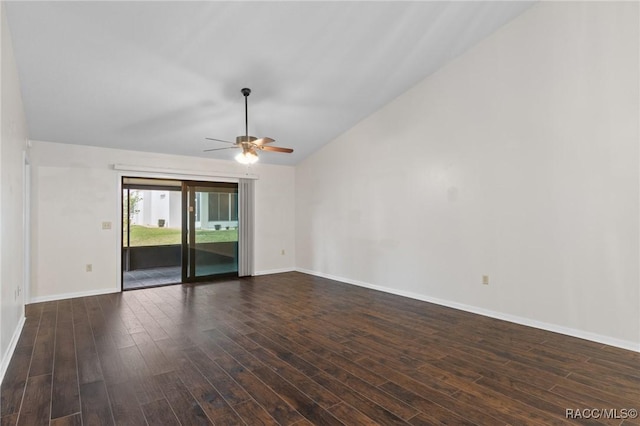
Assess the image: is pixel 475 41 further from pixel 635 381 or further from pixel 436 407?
pixel 436 407

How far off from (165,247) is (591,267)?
27.9 ft

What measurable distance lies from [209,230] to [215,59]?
378 centimetres

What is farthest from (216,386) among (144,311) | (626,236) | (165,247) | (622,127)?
(165,247)

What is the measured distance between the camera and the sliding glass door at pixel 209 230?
634cm

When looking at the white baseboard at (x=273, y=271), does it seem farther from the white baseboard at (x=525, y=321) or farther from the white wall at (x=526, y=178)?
the white wall at (x=526, y=178)

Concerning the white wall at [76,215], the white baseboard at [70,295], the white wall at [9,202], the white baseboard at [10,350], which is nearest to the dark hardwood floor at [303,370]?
the white baseboard at [10,350]

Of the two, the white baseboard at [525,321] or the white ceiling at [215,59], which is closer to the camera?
the white ceiling at [215,59]

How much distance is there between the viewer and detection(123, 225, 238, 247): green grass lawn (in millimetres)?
6738

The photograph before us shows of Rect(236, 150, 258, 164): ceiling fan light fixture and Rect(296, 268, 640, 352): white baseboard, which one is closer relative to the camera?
Rect(296, 268, 640, 352): white baseboard

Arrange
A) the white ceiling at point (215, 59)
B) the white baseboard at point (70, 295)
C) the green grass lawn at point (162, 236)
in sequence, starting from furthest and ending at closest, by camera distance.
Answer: the green grass lawn at point (162, 236) < the white baseboard at point (70, 295) < the white ceiling at point (215, 59)

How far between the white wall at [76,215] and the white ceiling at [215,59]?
12.4 inches

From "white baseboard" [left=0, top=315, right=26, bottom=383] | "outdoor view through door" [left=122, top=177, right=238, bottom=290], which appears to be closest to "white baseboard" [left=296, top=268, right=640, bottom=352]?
"outdoor view through door" [left=122, top=177, right=238, bottom=290]

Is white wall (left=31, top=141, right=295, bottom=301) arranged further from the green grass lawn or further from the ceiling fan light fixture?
the ceiling fan light fixture

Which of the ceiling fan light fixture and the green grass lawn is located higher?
the ceiling fan light fixture
